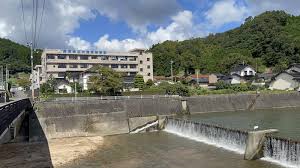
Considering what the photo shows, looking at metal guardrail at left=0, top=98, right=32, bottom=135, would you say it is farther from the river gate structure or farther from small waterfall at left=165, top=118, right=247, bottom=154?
small waterfall at left=165, top=118, right=247, bottom=154

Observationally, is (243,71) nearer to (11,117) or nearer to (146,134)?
(146,134)

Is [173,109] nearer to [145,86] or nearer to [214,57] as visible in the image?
[145,86]

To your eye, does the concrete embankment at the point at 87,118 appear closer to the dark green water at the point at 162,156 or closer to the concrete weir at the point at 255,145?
the dark green water at the point at 162,156

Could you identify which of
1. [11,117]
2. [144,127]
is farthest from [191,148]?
[11,117]

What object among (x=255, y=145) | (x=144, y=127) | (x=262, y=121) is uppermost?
(x=262, y=121)

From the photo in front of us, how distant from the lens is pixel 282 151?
19688 mm

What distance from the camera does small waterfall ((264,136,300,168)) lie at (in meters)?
Result: 18.9

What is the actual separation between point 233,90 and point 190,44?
51054 mm

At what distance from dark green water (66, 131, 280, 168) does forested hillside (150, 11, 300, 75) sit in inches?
2199

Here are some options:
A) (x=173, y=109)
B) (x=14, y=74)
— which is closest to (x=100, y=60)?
(x=173, y=109)

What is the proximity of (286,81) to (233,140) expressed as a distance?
37.9 meters

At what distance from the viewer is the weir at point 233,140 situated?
19250 mm

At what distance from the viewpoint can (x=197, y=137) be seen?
28.2 metres

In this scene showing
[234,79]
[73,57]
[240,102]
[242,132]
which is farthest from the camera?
[234,79]
